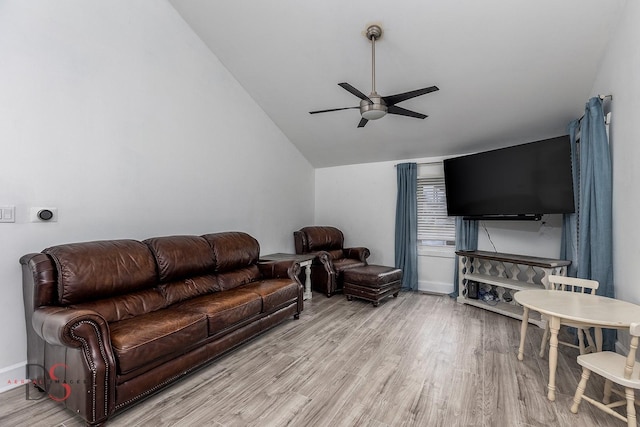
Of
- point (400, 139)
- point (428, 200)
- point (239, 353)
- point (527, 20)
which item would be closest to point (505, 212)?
point (428, 200)

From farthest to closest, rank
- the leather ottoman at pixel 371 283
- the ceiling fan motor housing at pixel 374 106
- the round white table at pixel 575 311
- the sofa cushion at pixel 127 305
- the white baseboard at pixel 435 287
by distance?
the white baseboard at pixel 435 287, the leather ottoman at pixel 371 283, the ceiling fan motor housing at pixel 374 106, the sofa cushion at pixel 127 305, the round white table at pixel 575 311

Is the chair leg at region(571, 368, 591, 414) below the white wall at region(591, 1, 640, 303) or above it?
below

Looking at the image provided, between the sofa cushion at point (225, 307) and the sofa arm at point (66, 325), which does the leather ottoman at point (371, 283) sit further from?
the sofa arm at point (66, 325)

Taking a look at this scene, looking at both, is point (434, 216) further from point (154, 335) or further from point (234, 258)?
point (154, 335)

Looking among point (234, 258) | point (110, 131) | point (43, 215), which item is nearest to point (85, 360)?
point (43, 215)

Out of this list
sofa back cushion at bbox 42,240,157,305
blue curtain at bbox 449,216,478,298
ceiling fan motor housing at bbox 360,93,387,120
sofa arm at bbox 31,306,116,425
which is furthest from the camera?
blue curtain at bbox 449,216,478,298

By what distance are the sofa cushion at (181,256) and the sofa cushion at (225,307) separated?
0.30 meters

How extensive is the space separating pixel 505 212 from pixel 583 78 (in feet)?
5.38

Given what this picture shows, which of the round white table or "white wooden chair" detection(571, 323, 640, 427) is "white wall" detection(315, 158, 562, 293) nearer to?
the round white table

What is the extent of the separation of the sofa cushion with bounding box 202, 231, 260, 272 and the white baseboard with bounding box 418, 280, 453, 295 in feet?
9.77

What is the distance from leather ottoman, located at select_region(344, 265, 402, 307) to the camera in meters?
4.16

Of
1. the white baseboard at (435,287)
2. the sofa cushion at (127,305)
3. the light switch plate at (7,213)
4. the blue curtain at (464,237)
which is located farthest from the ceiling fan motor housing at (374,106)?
the white baseboard at (435,287)

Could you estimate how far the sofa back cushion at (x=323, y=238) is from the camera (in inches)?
200

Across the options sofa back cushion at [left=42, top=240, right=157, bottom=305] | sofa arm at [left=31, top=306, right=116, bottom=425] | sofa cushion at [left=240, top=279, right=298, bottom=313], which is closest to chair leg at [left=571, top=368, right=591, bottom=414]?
sofa cushion at [left=240, top=279, right=298, bottom=313]
